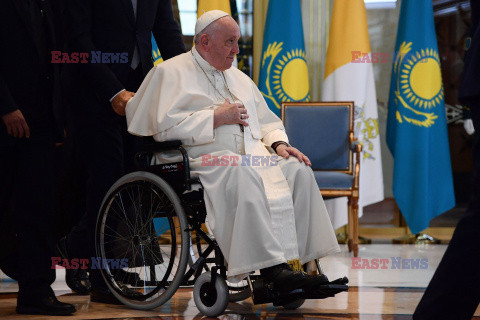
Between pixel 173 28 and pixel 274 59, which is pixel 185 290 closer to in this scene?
pixel 173 28

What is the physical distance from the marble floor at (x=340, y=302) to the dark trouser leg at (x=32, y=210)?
0.50 feet

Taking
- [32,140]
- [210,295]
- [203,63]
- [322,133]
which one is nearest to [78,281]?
[32,140]

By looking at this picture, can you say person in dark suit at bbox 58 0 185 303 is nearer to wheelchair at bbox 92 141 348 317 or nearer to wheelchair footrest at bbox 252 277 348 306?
wheelchair at bbox 92 141 348 317

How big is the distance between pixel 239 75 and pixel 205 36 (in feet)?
1.01

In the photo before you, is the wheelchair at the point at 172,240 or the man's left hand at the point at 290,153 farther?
the man's left hand at the point at 290,153

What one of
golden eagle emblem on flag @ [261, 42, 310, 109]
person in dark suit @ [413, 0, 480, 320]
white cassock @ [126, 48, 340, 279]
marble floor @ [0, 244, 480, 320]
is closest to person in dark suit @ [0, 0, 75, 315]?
marble floor @ [0, 244, 480, 320]

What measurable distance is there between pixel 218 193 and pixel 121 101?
0.72m

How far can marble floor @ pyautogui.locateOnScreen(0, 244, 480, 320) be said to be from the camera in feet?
9.05

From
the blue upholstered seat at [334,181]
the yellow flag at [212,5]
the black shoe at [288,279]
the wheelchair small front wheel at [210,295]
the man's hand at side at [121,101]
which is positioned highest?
the yellow flag at [212,5]

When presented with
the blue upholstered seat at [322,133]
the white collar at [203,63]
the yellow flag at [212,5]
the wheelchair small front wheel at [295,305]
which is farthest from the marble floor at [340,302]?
the yellow flag at [212,5]

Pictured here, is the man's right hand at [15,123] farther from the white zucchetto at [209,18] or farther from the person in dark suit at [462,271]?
the person in dark suit at [462,271]

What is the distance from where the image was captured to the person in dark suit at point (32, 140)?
2777 millimetres

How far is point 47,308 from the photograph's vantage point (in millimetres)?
2787

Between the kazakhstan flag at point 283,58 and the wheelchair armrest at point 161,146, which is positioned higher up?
the kazakhstan flag at point 283,58
